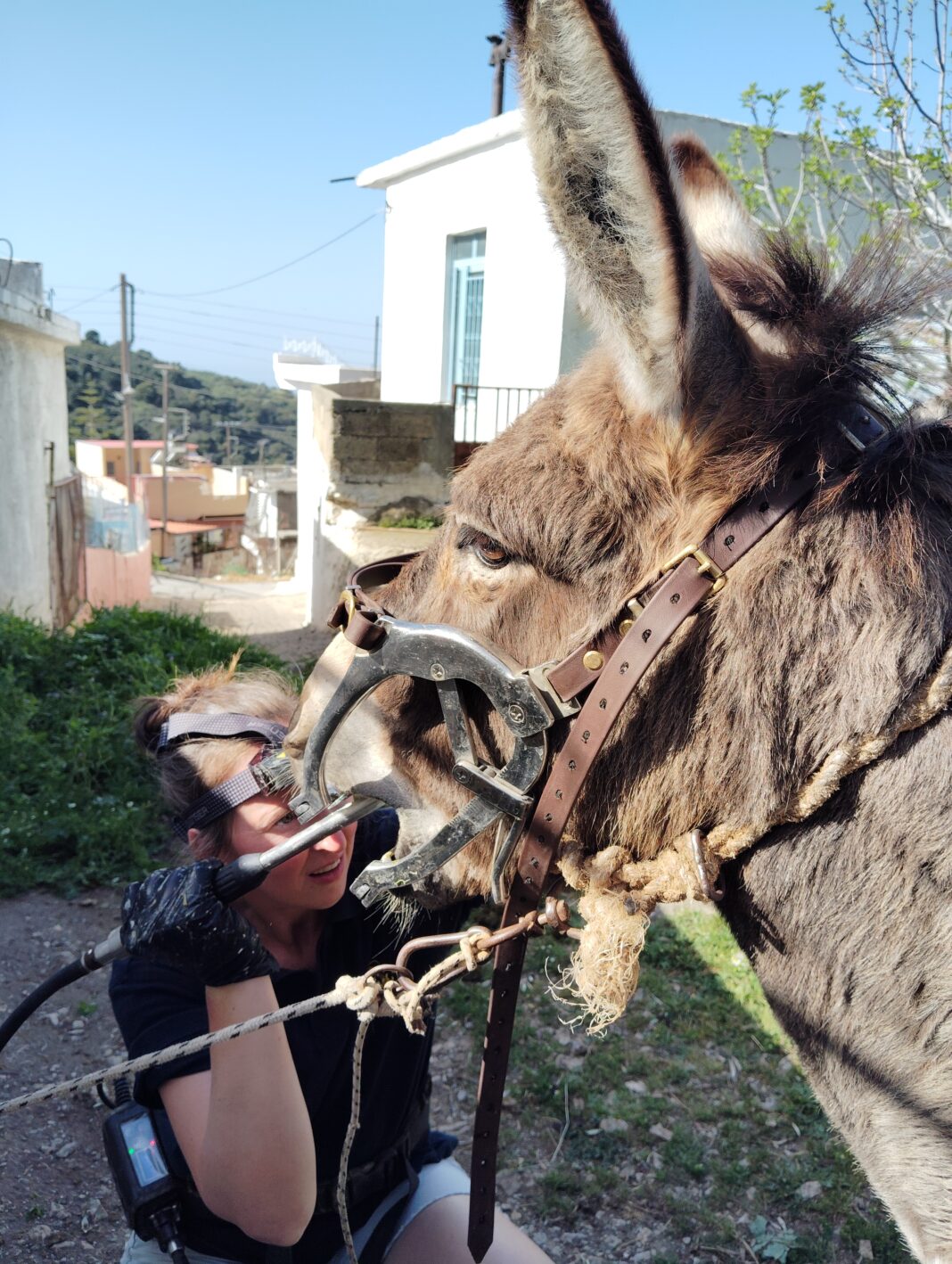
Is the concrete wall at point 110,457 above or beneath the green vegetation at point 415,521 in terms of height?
beneath

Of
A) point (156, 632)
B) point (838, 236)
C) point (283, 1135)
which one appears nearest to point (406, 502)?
point (156, 632)

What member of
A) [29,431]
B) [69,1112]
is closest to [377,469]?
[29,431]

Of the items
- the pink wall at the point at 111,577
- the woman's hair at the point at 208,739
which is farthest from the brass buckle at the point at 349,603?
the pink wall at the point at 111,577

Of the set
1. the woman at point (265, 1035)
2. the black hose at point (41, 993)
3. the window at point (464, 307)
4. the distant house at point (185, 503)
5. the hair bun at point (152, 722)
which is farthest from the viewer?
the distant house at point (185, 503)

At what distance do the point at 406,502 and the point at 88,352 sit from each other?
86448 millimetres

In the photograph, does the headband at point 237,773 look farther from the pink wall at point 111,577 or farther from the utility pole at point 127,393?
the utility pole at point 127,393

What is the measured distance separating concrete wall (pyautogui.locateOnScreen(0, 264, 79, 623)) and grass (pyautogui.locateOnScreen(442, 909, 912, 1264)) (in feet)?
27.2

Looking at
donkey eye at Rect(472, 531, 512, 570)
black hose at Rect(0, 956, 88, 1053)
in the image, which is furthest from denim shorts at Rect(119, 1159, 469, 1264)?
donkey eye at Rect(472, 531, 512, 570)

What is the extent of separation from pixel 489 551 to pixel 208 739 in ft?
3.67

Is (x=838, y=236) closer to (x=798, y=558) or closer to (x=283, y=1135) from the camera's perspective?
(x=798, y=558)

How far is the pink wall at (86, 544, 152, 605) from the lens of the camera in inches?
617

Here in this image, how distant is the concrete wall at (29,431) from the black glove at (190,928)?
9441mm

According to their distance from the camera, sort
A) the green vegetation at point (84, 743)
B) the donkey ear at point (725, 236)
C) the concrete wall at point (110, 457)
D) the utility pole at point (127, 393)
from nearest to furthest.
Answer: the donkey ear at point (725, 236) → the green vegetation at point (84, 743) → the utility pole at point (127, 393) → the concrete wall at point (110, 457)

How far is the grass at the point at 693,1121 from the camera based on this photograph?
3260 millimetres
